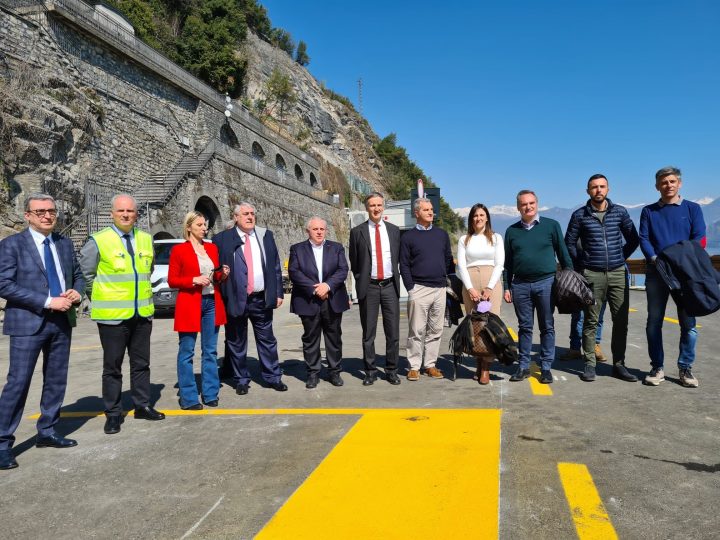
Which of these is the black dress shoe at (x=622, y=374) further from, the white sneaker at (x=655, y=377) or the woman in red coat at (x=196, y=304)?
the woman in red coat at (x=196, y=304)

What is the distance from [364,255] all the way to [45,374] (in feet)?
10.3

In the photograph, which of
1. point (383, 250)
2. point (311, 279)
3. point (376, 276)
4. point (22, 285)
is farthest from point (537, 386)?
point (22, 285)

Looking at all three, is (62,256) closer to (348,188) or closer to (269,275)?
(269,275)

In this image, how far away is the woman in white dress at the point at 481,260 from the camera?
18.2ft

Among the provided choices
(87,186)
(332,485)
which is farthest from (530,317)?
(87,186)

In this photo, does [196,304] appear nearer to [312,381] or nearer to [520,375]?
[312,381]

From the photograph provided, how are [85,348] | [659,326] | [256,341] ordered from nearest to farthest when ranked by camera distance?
[659,326] < [256,341] < [85,348]

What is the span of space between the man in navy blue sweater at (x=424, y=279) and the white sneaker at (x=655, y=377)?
2062 mm

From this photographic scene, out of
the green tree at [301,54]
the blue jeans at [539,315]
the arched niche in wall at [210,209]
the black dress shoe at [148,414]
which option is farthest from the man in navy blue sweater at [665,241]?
the green tree at [301,54]

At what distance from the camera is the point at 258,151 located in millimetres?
36156

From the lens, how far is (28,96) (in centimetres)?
1520

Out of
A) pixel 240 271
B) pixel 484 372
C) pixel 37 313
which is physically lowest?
pixel 484 372

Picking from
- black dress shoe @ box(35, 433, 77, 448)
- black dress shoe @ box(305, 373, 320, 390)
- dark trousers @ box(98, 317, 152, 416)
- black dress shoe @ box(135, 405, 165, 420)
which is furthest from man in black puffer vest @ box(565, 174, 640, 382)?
black dress shoe @ box(35, 433, 77, 448)

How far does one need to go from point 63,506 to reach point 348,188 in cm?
5054
